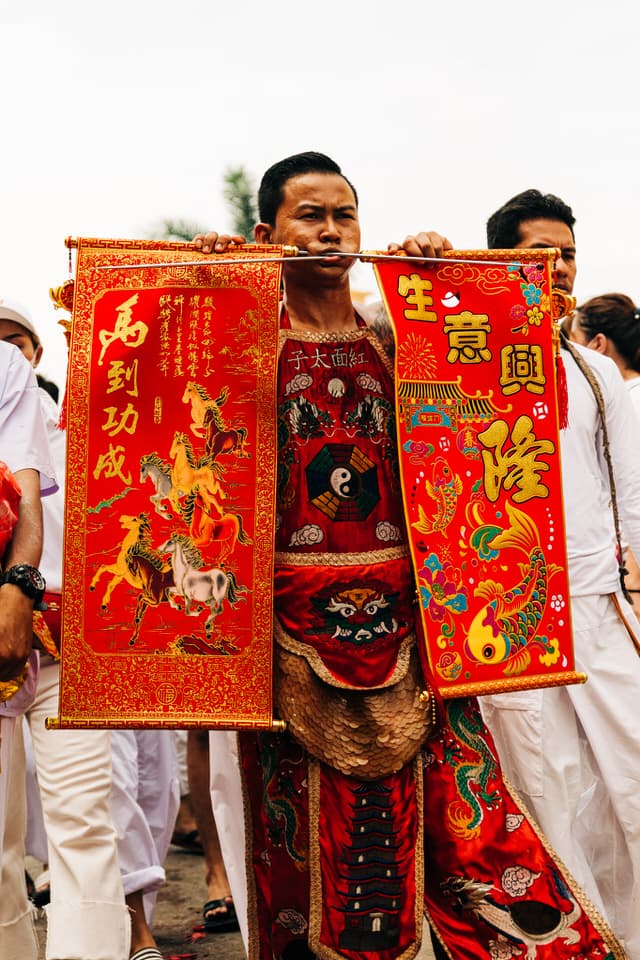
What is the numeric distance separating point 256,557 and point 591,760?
4.67ft

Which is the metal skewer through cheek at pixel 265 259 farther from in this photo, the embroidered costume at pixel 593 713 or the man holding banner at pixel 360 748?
the embroidered costume at pixel 593 713

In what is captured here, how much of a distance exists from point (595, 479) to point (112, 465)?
1673 mm

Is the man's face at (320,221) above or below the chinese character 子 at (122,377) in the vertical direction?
above

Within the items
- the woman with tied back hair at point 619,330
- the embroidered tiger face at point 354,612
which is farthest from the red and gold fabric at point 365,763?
the woman with tied back hair at point 619,330

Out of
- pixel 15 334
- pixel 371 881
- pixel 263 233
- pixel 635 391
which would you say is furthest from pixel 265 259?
pixel 635 391

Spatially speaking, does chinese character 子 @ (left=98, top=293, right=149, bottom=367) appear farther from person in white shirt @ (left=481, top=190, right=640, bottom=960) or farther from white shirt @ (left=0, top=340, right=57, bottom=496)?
person in white shirt @ (left=481, top=190, right=640, bottom=960)

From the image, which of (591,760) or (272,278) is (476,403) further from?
(591,760)

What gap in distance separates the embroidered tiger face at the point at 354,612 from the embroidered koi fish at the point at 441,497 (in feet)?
0.68

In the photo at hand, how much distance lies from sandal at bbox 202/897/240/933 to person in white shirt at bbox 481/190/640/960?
5.73 ft

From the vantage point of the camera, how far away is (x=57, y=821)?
12.8ft

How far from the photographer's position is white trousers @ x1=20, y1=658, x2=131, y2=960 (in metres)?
3.70

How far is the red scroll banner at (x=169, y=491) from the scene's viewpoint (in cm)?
335

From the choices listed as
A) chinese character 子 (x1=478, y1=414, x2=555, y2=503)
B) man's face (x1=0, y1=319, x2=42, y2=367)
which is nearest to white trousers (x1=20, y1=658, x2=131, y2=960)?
man's face (x1=0, y1=319, x2=42, y2=367)

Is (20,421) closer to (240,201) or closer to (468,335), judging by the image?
(468,335)
